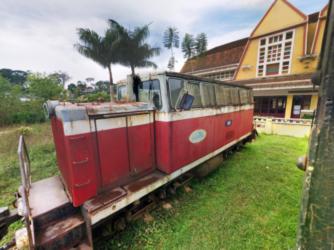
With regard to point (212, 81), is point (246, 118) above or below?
below

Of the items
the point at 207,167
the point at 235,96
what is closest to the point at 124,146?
the point at 207,167

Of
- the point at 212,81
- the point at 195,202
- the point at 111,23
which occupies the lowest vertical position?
the point at 195,202

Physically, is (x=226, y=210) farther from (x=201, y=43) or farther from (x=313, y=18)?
(x=201, y=43)

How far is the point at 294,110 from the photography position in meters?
12.0

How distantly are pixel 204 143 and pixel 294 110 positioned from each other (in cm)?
1202

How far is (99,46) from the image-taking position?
13.9 metres

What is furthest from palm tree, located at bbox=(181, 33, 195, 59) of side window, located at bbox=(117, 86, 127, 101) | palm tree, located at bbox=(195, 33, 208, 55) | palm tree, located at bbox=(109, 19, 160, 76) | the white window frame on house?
side window, located at bbox=(117, 86, 127, 101)

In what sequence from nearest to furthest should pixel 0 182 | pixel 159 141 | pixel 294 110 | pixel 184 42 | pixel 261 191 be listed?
pixel 159 141, pixel 261 191, pixel 0 182, pixel 294 110, pixel 184 42

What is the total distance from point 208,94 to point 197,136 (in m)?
1.17

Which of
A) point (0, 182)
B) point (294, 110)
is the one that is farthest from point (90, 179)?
point (294, 110)

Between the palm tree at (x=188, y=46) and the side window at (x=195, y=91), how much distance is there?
58.8 ft

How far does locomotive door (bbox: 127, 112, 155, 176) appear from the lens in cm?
285

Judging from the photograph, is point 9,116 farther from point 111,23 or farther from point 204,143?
point 204,143

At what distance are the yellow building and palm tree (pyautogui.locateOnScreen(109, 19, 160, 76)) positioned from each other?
9391 millimetres
